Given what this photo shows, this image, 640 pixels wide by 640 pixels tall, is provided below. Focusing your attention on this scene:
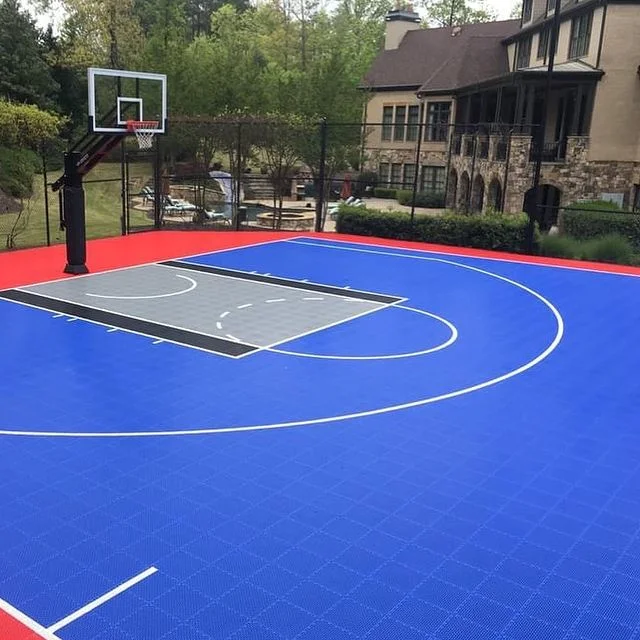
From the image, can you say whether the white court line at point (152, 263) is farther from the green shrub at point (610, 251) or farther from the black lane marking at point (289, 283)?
the green shrub at point (610, 251)

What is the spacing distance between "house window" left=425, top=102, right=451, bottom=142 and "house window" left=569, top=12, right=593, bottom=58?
917 cm

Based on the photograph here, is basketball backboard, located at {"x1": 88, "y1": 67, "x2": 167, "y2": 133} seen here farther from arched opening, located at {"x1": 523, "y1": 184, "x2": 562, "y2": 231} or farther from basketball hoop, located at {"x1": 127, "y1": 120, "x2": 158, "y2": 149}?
arched opening, located at {"x1": 523, "y1": 184, "x2": 562, "y2": 231}

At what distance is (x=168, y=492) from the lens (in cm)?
648

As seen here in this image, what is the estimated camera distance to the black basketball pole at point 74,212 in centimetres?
1464

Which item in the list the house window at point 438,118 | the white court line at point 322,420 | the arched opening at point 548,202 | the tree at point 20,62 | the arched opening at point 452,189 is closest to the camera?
the white court line at point 322,420

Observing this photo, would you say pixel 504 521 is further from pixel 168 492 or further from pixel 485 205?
pixel 485 205

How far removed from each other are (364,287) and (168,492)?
9.07 meters

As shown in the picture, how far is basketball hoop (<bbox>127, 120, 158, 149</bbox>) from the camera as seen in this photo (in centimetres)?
1573

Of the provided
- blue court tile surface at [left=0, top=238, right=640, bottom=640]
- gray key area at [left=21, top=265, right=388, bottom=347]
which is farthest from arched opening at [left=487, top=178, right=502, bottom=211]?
blue court tile surface at [left=0, top=238, right=640, bottom=640]

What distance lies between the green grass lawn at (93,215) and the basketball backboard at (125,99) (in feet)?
8.13

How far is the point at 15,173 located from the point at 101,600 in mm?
23524

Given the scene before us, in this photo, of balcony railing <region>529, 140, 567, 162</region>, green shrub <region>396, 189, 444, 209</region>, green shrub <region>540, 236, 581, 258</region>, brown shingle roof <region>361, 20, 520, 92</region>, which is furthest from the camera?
brown shingle roof <region>361, 20, 520, 92</region>

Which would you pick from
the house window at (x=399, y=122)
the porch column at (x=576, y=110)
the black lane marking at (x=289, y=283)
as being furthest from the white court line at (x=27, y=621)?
the house window at (x=399, y=122)

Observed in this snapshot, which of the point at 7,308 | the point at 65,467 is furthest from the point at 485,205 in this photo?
the point at 65,467
